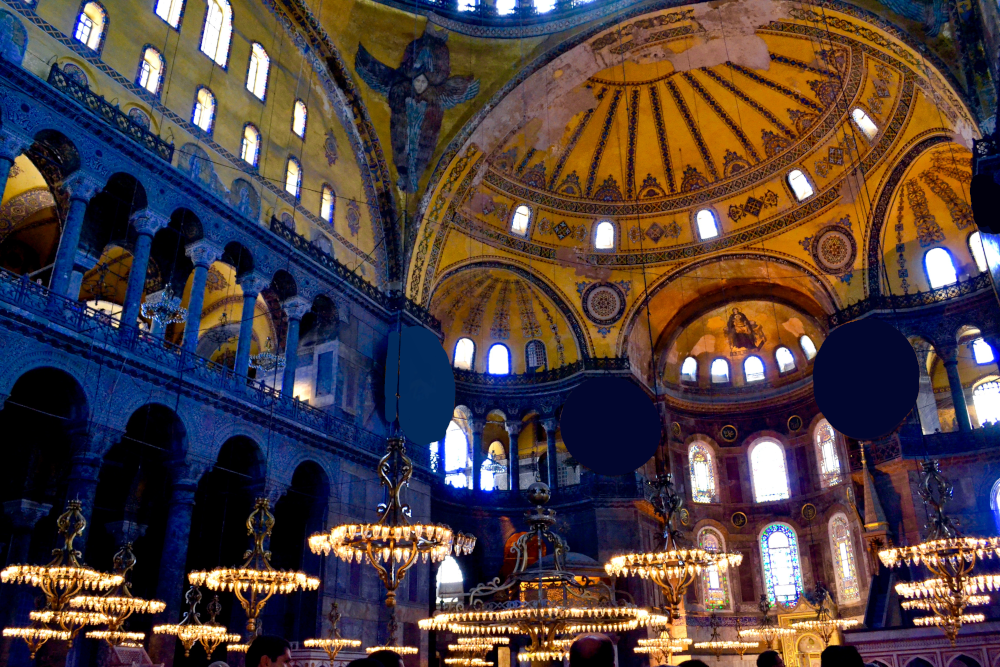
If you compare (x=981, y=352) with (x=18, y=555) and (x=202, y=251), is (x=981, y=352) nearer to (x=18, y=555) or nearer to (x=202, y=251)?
(x=202, y=251)

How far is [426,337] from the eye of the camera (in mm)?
16812

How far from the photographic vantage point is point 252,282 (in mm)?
14375

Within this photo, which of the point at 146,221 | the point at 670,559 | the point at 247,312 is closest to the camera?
the point at 670,559

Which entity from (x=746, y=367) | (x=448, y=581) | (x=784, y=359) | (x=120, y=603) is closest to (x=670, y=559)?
(x=120, y=603)

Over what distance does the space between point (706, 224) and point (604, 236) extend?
2.75 metres

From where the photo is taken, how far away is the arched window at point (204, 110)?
13703mm

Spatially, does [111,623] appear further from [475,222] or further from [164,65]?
[475,222]

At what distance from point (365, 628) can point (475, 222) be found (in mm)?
10062

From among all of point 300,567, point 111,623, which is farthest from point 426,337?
point 111,623

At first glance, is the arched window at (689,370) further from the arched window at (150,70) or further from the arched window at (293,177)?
the arched window at (150,70)

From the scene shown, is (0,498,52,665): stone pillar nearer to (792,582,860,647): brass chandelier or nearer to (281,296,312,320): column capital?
(281,296,312,320): column capital

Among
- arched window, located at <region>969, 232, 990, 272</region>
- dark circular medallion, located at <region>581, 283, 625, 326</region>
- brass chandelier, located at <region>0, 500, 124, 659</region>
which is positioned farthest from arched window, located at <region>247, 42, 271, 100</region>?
arched window, located at <region>969, 232, 990, 272</region>

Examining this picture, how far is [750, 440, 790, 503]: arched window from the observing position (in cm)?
2234

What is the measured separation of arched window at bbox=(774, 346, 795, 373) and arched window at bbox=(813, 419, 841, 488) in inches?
73.5
